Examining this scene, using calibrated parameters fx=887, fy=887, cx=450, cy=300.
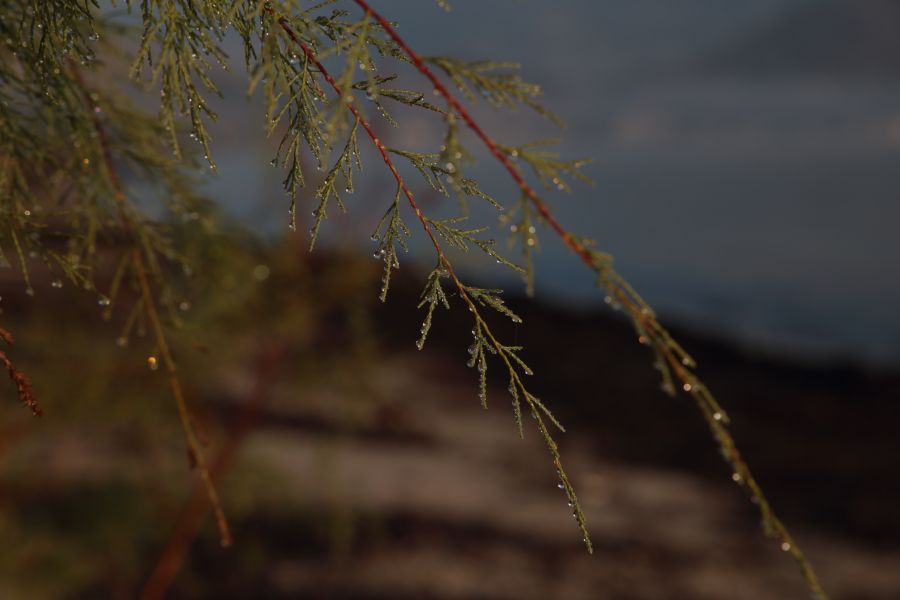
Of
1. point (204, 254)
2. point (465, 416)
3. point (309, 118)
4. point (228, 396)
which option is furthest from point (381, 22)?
point (465, 416)

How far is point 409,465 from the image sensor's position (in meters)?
5.39

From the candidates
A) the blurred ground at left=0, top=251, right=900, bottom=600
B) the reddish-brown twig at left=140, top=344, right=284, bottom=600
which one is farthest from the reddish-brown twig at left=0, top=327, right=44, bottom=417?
the reddish-brown twig at left=140, top=344, right=284, bottom=600

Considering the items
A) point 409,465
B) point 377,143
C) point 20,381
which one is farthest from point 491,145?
point 409,465

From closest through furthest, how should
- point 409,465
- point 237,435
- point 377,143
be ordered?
point 377,143 < point 237,435 < point 409,465

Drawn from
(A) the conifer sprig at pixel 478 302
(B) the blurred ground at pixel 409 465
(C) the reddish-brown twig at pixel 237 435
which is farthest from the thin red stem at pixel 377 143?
(C) the reddish-brown twig at pixel 237 435

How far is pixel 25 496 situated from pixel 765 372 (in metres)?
→ 6.03

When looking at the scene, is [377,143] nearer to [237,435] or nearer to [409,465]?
[237,435]

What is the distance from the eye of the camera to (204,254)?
56.3 inches

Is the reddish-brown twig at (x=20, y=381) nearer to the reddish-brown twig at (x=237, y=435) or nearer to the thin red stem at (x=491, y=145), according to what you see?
the thin red stem at (x=491, y=145)

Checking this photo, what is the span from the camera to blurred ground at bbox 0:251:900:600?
2.70m

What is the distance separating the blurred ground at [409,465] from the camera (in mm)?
2695

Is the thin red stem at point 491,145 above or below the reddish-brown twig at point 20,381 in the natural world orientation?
above

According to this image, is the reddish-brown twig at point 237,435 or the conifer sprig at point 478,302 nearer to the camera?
the conifer sprig at point 478,302

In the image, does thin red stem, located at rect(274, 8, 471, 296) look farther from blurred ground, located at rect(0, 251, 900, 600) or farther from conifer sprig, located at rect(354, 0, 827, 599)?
blurred ground, located at rect(0, 251, 900, 600)
